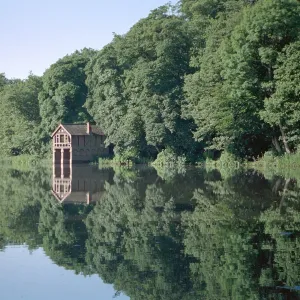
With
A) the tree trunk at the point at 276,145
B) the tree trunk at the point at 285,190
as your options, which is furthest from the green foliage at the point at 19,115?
the tree trunk at the point at 285,190

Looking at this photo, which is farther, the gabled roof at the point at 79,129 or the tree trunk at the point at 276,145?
the gabled roof at the point at 79,129

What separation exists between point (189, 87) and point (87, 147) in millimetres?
23061

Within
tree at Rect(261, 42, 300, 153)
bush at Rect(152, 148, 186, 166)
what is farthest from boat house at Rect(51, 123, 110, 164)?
tree at Rect(261, 42, 300, 153)

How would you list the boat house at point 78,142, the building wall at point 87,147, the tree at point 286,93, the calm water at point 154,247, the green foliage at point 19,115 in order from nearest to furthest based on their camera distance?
1. the calm water at point 154,247
2. the tree at point 286,93
3. the boat house at point 78,142
4. the building wall at point 87,147
5. the green foliage at point 19,115

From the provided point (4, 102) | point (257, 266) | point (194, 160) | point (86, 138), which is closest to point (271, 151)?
point (194, 160)

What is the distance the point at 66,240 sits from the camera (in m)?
15.6

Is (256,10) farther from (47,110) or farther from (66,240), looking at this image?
(47,110)

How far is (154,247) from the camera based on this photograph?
46.7 feet

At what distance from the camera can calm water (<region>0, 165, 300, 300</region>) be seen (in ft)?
35.5

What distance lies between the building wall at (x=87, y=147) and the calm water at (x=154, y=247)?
47.0 m

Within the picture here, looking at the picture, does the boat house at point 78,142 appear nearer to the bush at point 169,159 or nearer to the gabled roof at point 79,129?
the gabled roof at point 79,129

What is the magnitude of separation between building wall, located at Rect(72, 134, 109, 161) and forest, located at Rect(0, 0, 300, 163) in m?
2.73

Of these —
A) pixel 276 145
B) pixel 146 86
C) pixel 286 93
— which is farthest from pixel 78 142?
pixel 286 93

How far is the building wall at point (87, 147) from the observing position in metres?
72.8
